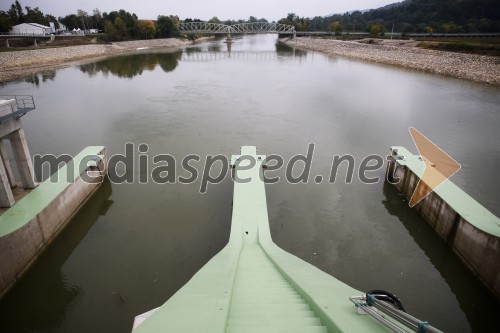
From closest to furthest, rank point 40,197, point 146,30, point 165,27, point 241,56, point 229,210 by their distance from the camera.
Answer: point 40,197, point 229,210, point 241,56, point 146,30, point 165,27

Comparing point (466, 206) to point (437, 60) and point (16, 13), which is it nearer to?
point (437, 60)

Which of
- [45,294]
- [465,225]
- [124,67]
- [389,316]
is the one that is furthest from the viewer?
[124,67]

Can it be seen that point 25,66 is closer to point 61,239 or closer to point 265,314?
point 61,239

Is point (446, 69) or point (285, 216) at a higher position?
point (446, 69)

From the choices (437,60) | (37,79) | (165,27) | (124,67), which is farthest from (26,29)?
(437,60)

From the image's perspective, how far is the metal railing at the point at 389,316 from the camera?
9.74 feet

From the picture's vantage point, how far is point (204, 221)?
9.61 m

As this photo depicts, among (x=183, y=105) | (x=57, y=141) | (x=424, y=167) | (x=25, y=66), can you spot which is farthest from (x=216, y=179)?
(x=25, y=66)

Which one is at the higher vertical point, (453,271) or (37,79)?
(37,79)

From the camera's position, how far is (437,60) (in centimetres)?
3819

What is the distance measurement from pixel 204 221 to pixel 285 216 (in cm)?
272

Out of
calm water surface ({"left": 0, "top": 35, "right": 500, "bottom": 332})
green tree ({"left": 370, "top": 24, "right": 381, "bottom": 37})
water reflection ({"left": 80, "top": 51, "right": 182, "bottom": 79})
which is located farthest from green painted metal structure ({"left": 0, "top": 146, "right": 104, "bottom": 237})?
green tree ({"left": 370, "top": 24, "right": 381, "bottom": 37})

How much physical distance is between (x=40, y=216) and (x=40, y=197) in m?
0.84

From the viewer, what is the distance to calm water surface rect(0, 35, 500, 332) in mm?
6996
